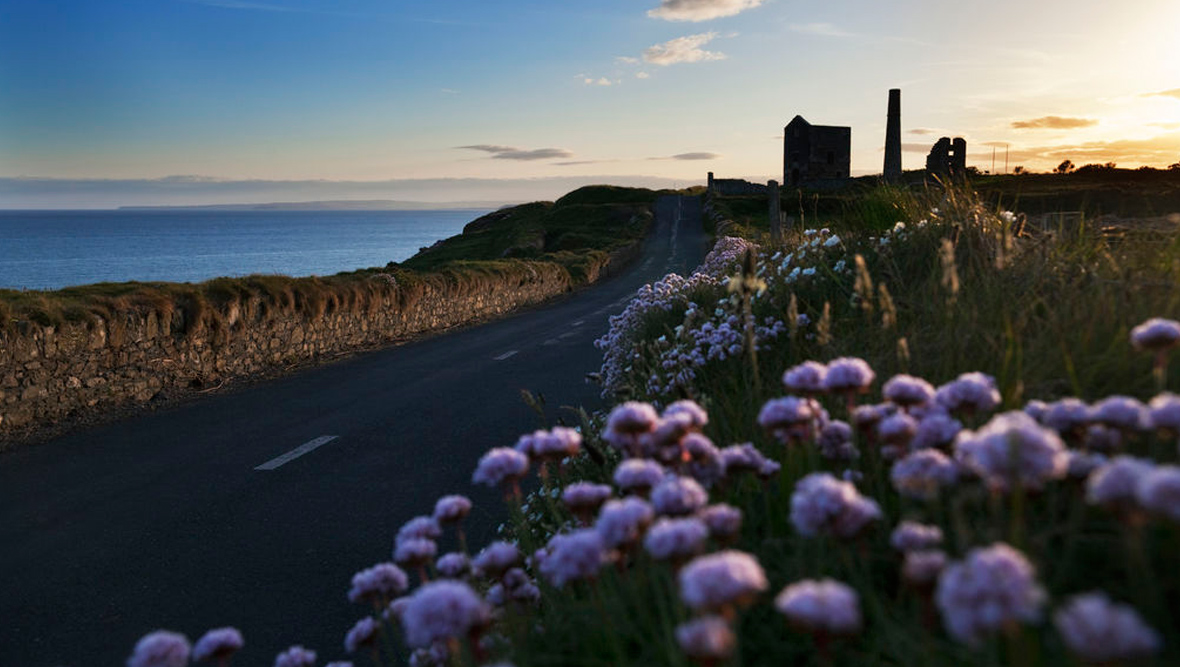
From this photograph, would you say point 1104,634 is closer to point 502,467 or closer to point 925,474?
point 925,474

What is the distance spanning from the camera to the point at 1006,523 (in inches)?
96.3

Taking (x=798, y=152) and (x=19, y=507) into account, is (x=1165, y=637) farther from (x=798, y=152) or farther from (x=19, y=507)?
(x=798, y=152)

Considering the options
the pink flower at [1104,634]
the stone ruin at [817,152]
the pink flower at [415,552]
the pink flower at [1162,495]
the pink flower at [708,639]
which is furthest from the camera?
the stone ruin at [817,152]

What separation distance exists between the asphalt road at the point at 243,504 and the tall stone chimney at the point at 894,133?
1985 inches

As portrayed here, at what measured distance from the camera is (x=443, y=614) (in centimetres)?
177

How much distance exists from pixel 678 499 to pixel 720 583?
1.78 ft

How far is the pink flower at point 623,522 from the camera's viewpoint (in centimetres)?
189

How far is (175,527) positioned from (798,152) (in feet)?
297

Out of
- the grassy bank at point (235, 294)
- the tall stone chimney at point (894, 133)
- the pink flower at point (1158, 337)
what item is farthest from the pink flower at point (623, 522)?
the tall stone chimney at point (894, 133)

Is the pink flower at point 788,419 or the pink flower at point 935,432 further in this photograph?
the pink flower at point 788,419

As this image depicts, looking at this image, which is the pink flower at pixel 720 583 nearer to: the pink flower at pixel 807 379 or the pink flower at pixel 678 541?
the pink flower at pixel 678 541

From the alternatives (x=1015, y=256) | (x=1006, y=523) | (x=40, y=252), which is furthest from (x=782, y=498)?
(x=40, y=252)

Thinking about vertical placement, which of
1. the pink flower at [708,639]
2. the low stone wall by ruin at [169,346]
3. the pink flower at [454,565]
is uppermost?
the pink flower at [708,639]

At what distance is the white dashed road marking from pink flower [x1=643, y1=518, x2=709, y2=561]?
304 inches
